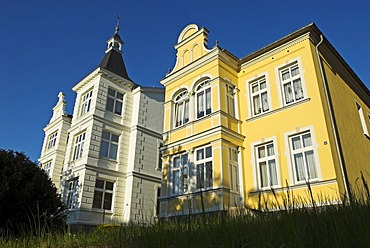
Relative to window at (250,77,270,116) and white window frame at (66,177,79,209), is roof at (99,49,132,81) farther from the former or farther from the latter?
window at (250,77,270,116)

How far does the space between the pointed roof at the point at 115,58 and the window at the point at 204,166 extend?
11711 mm

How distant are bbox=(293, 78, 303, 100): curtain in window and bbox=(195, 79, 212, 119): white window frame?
386 cm

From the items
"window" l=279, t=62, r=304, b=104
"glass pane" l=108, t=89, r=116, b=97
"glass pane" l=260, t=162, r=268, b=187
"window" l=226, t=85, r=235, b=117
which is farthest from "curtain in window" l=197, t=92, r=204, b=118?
"glass pane" l=108, t=89, r=116, b=97

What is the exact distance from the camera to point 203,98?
579 inches

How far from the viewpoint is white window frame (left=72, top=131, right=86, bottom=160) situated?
19.8 meters

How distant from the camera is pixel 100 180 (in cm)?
1872

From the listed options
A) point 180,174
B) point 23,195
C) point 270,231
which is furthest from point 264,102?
point 270,231

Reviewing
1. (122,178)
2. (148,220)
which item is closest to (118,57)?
(122,178)

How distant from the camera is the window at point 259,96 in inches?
551

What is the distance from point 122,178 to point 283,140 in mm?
11521

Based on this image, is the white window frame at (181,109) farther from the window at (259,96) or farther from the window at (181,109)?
the window at (259,96)

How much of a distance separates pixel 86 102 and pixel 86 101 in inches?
3.6

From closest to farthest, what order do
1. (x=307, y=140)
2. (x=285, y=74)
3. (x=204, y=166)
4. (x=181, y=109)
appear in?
(x=307, y=140) < (x=204, y=166) < (x=285, y=74) < (x=181, y=109)

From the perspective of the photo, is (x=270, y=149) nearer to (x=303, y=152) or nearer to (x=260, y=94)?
(x=303, y=152)
